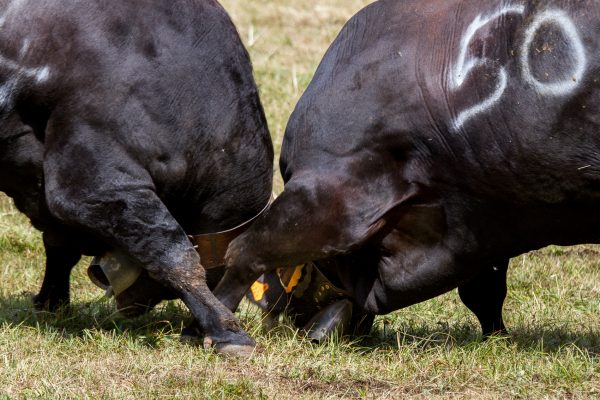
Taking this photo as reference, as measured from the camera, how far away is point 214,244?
593cm

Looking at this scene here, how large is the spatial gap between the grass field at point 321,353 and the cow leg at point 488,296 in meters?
0.12

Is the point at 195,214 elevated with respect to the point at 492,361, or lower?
elevated

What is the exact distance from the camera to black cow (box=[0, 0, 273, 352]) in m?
5.49

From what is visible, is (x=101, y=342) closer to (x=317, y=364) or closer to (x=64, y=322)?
(x=64, y=322)

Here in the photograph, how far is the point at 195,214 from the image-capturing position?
594 centimetres

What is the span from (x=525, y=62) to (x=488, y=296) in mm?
1498

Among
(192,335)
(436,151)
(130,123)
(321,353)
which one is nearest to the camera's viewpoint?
(436,151)

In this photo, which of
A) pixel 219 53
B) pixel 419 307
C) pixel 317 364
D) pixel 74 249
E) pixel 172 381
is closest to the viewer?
pixel 172 381

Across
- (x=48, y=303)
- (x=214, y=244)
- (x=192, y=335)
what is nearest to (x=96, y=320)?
(x=48, y=303)

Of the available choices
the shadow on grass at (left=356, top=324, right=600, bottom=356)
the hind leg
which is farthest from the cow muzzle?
the shadow on grass at (left=356, top=324, right=600, bottom=356)

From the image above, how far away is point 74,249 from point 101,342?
717 mm

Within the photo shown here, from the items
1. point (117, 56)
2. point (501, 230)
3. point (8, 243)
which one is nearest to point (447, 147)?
point (501, 230)

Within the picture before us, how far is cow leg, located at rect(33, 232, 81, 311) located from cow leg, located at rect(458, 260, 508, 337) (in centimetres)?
212

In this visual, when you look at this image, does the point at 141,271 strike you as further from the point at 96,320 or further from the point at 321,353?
the point at 321,353
